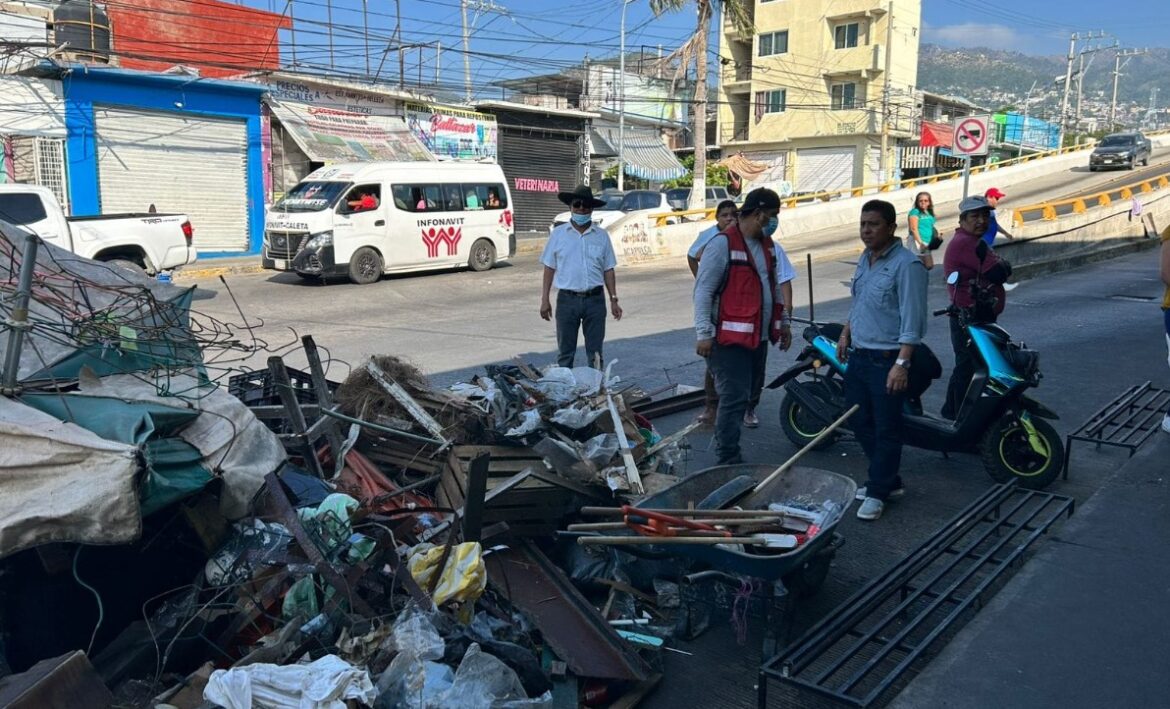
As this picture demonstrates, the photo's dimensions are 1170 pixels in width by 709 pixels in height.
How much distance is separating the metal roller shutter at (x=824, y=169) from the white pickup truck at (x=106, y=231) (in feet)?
136

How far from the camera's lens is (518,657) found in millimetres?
3605

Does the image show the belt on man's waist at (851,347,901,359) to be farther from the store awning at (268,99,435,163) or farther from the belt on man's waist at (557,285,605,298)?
the store awning at (268,99,435,163)

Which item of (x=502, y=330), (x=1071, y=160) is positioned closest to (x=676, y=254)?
(x=502, y=330)

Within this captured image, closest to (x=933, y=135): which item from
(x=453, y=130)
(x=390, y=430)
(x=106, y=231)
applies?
(x=453, y=130)

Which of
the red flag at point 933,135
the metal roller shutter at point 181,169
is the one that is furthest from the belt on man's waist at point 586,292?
the red flag at point 933,135

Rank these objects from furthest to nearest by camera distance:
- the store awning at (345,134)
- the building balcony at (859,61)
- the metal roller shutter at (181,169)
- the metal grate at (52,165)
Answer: the building balcony at (859,61) → the store awning at (345,134) → the metal roller shutter at (181,169) → the metal grate at (52,165)

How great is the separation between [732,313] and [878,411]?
1.06 m

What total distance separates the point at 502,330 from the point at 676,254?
11372 mm

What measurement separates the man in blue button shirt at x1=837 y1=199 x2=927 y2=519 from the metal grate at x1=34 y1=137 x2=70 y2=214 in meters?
19.2

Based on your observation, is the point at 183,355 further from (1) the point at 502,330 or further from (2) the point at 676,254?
(2) the point at 676,254

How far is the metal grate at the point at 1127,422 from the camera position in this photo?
6023 mm

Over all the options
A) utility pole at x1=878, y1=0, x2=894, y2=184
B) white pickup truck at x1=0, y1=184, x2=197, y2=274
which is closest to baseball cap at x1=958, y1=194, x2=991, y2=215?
white pickup truck at x1=0, y1=184, x2=197, y2=274

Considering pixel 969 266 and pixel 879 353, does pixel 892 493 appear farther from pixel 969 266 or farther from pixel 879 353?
pixel 969 266

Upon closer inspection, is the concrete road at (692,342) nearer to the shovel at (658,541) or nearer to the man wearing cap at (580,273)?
the shovel at (658,541)
